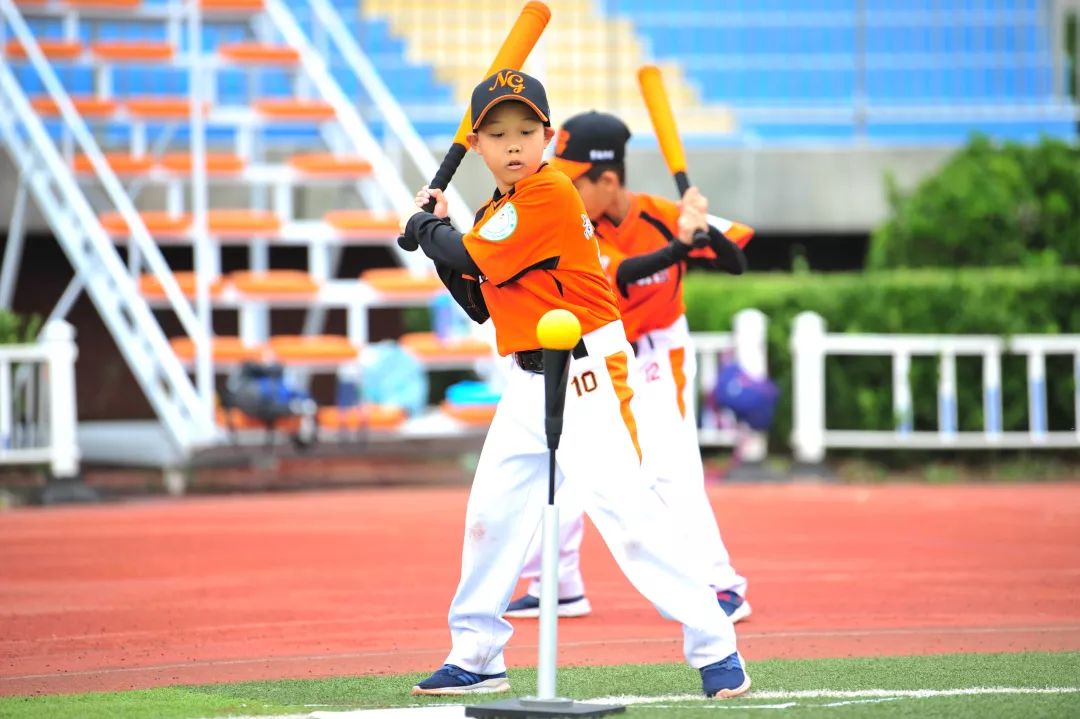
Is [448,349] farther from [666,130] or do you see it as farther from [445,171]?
[445,171]

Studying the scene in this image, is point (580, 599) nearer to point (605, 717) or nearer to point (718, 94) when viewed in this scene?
point (605, 717)

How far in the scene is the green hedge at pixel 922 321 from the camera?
1445cm

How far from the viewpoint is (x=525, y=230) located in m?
5.65

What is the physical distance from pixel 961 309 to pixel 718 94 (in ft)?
17.3

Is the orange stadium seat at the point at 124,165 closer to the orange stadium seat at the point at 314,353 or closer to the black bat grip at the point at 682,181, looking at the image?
the orange stadium seat at the point at 314,353

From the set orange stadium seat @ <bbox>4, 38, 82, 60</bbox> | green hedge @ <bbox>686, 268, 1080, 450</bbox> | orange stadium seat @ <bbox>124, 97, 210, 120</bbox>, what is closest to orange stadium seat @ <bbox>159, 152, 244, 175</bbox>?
orange stadium seat @ <bbox>124, 97, 210, 120</bbox>

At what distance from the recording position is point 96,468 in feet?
47.9

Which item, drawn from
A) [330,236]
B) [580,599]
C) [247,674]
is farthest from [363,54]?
[247,674]

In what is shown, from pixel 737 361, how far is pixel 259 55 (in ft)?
17.0

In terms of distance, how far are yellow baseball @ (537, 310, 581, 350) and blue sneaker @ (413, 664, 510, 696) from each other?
1312mm

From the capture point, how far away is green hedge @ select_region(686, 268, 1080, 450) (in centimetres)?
1445

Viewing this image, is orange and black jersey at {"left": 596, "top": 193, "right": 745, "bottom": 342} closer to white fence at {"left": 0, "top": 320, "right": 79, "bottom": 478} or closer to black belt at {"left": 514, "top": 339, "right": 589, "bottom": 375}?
black belt at {"left": 514, "top": 339, "right": 589, "bottom": 375}

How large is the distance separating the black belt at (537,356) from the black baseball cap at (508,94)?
70 cm

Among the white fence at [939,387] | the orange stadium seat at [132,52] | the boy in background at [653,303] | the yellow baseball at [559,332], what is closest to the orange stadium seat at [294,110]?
the orange stadium seat at [132,52]
